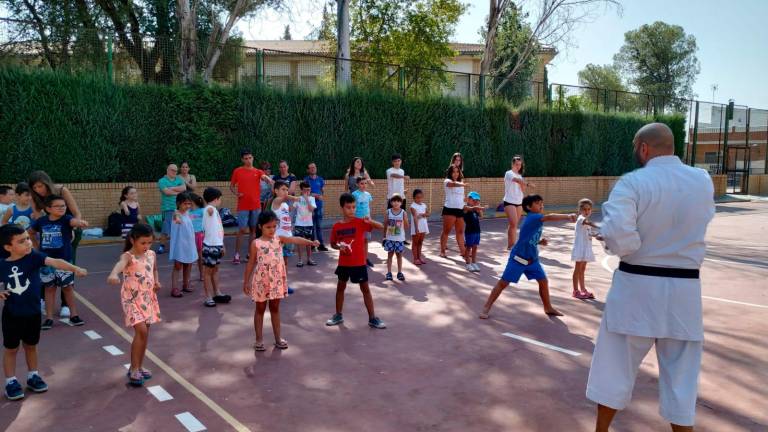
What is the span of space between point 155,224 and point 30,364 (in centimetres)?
982

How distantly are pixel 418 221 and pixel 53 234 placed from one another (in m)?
5.77

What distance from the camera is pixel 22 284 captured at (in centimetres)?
517

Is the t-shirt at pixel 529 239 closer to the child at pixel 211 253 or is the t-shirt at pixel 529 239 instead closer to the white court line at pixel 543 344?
the white court line at pixel 543 344

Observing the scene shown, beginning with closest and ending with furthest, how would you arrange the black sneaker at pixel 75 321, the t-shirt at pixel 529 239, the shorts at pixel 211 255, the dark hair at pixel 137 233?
1. the dark hair at pixel 137 233
2. the black sneaker at pixel 75 321
3. the t-shirt at pixel 529 239
4. the shorts at pixel 211 255

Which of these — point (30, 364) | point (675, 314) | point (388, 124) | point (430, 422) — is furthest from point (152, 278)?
point (388, 124)

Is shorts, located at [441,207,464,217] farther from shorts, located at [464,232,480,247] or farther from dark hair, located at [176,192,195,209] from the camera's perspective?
dark hair, located at [176,192,195,209]

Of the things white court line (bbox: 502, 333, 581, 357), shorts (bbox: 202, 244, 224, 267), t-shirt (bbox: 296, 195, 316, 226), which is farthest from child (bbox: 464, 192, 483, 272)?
shorts (bbox: 202, 244, 224, 267)

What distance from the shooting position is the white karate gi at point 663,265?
3.65 meters

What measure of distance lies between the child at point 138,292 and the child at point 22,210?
283 centimetres

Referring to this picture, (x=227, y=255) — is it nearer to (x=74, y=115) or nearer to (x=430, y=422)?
(x=74, y=115)

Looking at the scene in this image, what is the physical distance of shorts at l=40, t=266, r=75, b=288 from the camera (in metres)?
6.95

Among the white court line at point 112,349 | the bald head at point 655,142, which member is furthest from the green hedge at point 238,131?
the bald head at point 655,142

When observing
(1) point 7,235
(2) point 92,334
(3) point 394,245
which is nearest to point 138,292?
(1) point 7,235

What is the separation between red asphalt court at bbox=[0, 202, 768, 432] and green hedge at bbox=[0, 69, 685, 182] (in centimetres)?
622
